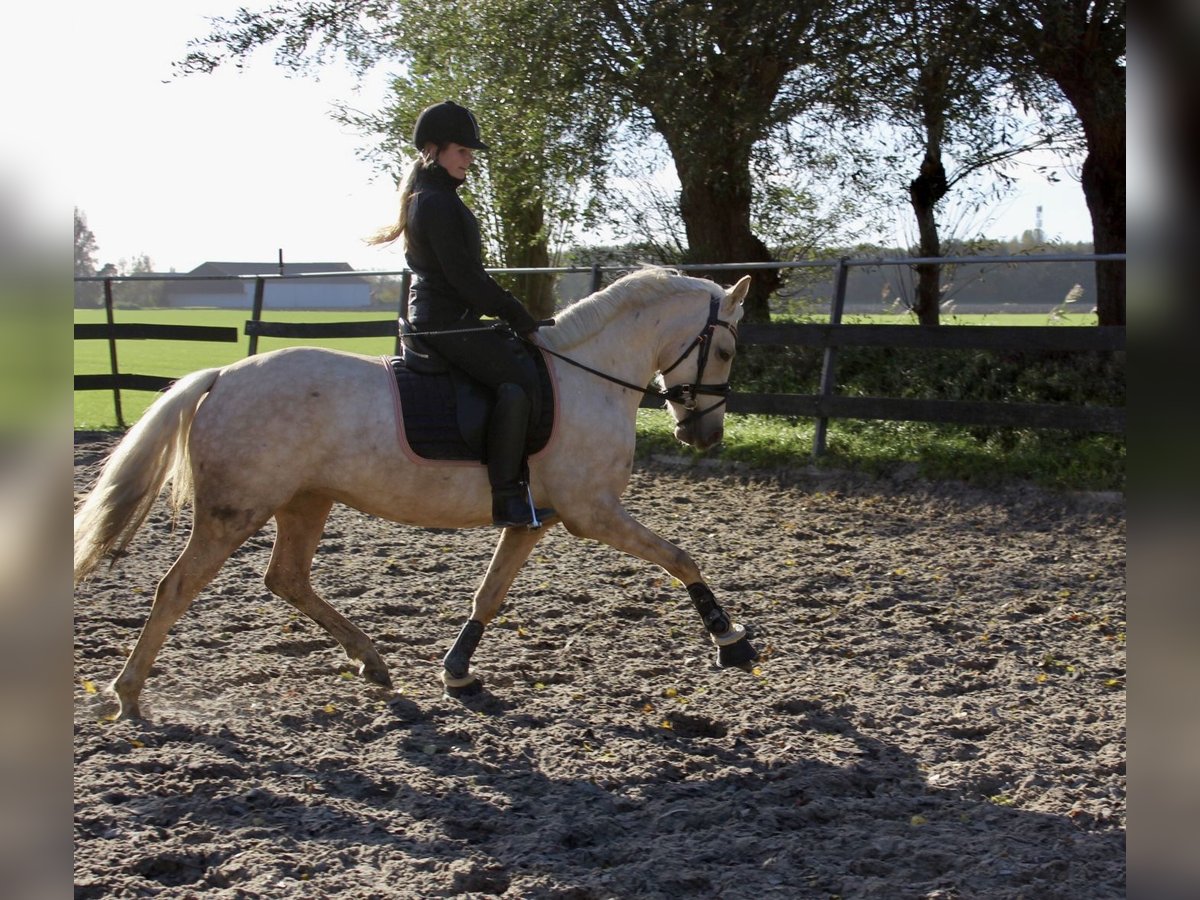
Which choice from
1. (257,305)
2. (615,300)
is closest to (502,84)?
(257,305)

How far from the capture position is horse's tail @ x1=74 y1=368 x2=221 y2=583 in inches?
192

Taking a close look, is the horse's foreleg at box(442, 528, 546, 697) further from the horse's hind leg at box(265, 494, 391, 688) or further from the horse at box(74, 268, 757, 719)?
the horse's hind leg at box(265, 494, 391, 688)

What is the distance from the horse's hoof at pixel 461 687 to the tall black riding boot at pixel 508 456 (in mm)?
751

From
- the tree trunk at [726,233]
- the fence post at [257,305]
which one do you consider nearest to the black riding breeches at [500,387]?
the tree trunk at [726,233]

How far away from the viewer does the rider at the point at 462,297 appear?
5.05 meters

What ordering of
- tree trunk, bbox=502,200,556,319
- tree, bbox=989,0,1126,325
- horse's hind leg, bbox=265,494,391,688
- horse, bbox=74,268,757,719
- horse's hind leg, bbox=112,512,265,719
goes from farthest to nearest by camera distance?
tree trunk, bbox=502,200,556,319 → tree, bbox=989,0,1126,325 → horse's hind leg, bbox=265,494,391,688 → horse, bbox=74,268,757,719 → horse's hind leg, bbox=112,512,265,719

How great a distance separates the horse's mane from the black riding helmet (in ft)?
3.35

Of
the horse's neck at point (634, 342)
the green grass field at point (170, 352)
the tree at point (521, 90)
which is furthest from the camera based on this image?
the green grass field at point (170, 352)

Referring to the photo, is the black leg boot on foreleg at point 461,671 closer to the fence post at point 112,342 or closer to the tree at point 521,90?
the tree at point 521,90

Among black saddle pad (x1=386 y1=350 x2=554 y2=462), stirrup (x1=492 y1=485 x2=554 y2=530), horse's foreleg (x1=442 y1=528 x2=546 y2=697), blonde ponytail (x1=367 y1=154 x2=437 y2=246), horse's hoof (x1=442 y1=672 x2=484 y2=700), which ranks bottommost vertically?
horse's hoof (x1=442 y1=672 x2=484 y2=700)

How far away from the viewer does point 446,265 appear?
5.09 m

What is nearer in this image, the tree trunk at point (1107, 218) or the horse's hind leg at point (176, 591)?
the horse's hind leg at point (176, 591)

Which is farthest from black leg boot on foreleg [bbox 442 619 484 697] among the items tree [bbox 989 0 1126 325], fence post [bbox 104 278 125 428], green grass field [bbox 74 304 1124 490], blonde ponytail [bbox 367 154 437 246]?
fence post [bbox 104 278 125 428]

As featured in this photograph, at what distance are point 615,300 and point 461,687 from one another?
2070 millimetres
